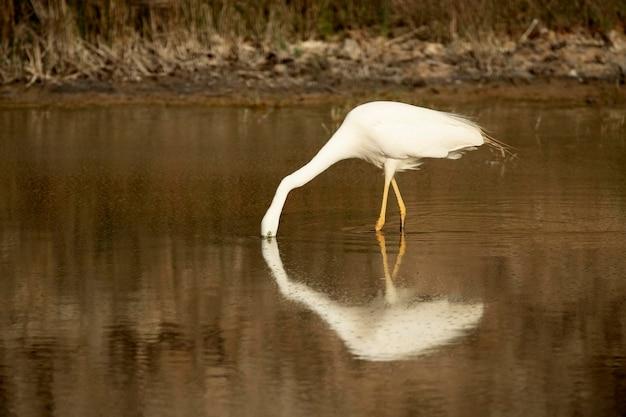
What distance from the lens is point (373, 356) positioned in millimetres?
7355

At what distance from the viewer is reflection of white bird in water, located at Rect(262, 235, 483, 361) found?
7.53 meters

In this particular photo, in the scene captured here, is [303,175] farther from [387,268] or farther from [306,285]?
[306,285]

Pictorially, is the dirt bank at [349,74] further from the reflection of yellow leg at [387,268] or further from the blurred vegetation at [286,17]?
the reflection of yellow leg at [387,268]

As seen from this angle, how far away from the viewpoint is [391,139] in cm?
1080

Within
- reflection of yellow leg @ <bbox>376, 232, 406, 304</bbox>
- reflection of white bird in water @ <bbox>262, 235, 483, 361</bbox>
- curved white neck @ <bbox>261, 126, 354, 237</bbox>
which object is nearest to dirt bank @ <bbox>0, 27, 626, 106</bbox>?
curved white neck @ <bbox>261, 126, 354, 237</bbox>

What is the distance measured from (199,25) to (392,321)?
12467 millimetres

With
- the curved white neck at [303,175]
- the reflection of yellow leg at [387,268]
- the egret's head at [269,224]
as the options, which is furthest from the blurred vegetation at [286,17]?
the reflection of yellow leg at [387,268]

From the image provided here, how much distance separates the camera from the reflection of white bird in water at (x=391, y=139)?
424 inches

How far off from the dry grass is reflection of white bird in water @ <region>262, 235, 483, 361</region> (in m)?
10.8

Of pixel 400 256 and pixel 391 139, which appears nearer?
pixel 400 256

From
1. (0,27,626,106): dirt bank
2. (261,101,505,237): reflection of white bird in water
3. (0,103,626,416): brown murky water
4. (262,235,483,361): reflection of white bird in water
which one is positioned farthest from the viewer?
(0,27,626,106): dirt bank

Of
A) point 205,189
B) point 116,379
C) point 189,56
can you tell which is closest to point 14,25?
point 189,56

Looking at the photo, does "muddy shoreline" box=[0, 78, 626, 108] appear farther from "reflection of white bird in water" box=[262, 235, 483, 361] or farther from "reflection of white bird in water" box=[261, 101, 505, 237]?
"reflection of white bird in water" box=[262, 235, 483, 361]

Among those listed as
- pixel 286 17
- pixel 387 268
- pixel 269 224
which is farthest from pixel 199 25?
pixel 387 268
